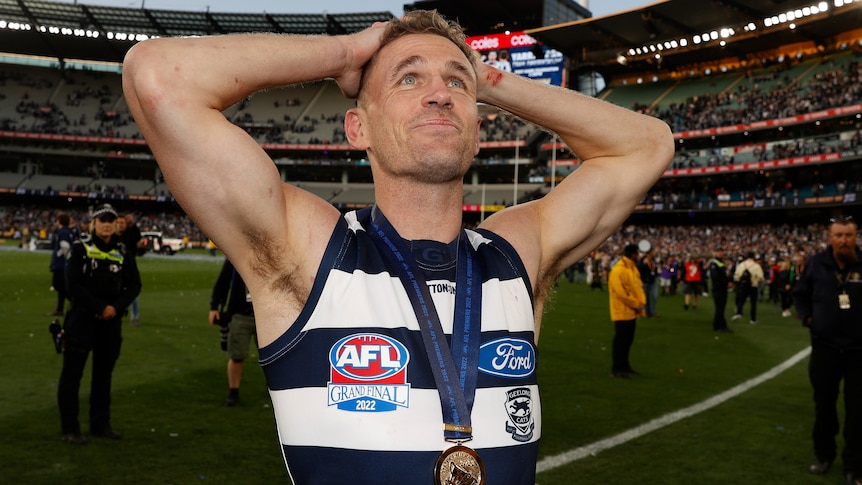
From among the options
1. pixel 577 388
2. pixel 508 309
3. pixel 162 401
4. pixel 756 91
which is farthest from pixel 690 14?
pixel 508 309

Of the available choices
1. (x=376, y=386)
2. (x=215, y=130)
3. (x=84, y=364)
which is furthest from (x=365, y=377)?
(x=84, y=364)

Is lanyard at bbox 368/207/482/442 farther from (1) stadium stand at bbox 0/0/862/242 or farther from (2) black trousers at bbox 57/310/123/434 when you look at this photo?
(1) stadium stand at bbox 0/0/862/242

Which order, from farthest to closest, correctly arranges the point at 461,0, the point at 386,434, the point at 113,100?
the point at 113,100 < the point at 461,0 < the point at 386,434

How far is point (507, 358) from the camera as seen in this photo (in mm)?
1938

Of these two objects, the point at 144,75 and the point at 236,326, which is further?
the point at 236,326

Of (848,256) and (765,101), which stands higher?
(765,101)

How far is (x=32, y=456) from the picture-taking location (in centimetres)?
564

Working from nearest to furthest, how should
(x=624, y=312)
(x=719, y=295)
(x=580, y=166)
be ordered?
(x=580, y=166), (x=624, y=312), (x=719, y=295)

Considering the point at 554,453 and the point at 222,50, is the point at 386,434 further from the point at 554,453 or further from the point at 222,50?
the point at 554,453

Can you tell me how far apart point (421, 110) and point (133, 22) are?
6226 centimetres

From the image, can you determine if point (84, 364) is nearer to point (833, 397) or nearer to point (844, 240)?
point (833, 397)

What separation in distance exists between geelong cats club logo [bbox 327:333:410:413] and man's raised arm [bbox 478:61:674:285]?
72 centimetres

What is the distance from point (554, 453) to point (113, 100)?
72445 millimetres

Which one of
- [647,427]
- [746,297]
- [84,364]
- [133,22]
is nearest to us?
[84,364]
